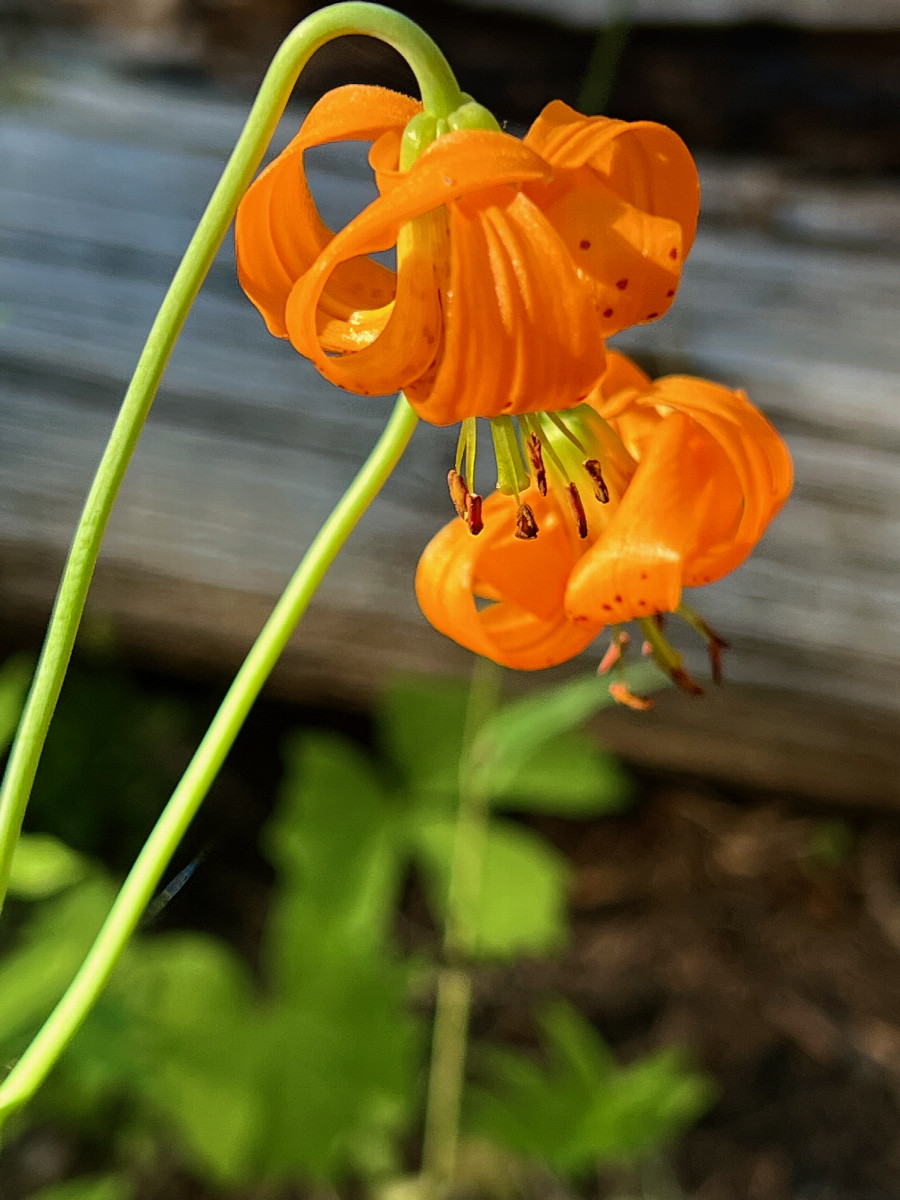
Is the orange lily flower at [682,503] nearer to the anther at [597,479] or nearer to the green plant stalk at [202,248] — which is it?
the anther at [597,479]

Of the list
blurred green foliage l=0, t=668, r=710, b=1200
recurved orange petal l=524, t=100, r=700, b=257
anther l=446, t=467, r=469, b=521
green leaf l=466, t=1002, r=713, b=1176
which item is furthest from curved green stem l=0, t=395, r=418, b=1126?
green leaf l=466, t=1002, r=713, b=1176

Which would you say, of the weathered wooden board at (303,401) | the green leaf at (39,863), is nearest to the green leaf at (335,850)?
the weathered wooden board at (303,401)

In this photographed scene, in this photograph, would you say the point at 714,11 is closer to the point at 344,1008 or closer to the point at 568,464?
the point at 568,464

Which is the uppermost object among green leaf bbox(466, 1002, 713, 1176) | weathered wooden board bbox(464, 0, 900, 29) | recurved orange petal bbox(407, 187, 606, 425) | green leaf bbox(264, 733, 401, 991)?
weathered wooden board bbox(464, 0, 900, 29)

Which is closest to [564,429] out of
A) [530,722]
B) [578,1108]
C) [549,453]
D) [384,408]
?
[549,453]

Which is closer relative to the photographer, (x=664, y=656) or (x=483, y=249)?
(x=483, y=249)

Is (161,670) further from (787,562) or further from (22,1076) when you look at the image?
(22,1076)

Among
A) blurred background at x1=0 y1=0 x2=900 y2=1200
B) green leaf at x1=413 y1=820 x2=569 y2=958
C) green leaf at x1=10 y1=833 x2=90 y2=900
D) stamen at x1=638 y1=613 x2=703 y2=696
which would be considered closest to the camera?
stamen at x1=638 y1=613 x2=703 y2=696

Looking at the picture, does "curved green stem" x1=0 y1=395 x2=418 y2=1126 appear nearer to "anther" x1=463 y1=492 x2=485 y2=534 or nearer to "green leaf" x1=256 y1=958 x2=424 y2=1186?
"anther" x1=463 y1=492 x2=485 y2=534
